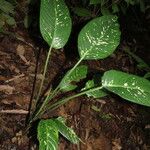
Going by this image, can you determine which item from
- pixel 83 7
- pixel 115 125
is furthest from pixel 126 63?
pixel 115 125

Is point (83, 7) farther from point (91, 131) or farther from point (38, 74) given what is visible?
point (91, 131)

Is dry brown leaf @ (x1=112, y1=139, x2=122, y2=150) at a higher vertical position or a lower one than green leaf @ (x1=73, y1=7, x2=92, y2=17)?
lower

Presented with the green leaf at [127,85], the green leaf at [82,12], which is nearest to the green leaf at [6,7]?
the green leaf at [82,12]

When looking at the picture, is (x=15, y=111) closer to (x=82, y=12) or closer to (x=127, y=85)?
(x=127, y=85)

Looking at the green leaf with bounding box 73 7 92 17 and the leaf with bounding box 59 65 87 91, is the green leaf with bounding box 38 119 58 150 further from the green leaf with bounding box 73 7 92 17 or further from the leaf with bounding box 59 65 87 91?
the green leaf with bounding box 73 7 92 17

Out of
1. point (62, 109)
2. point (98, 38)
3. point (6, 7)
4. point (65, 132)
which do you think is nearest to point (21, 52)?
point (6, 7)

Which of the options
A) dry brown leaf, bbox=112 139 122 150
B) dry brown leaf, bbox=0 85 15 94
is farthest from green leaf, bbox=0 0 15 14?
dry brown leaf, bbox=112 139 122 150
